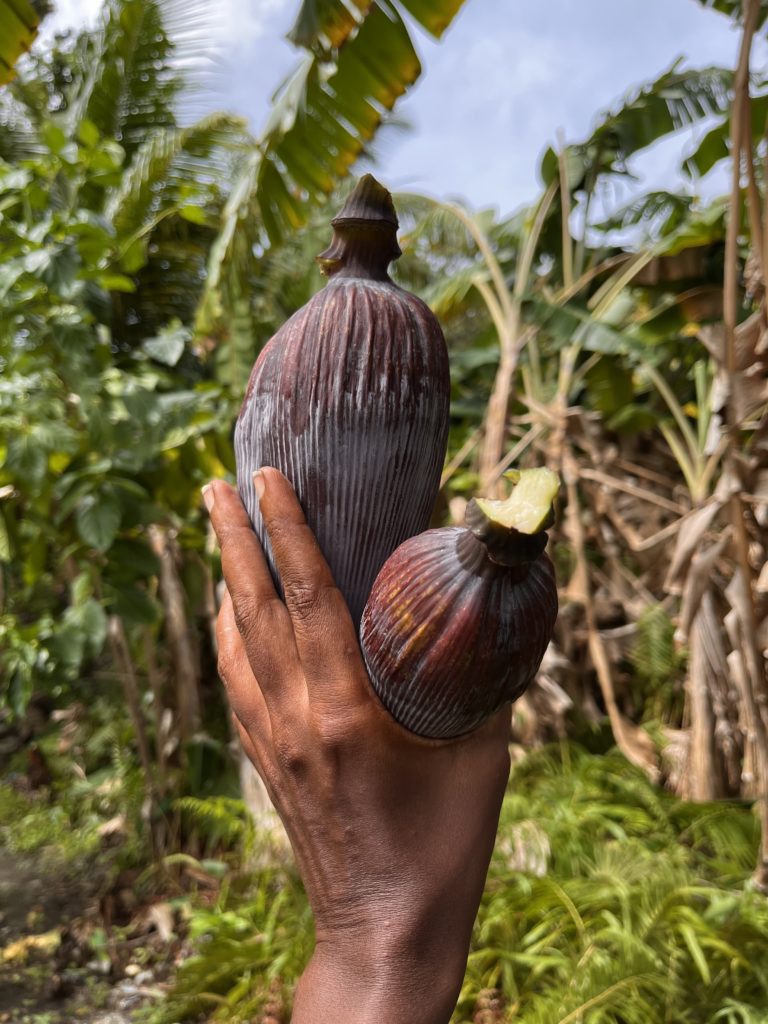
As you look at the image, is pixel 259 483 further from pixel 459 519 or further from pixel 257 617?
pixel 459 519

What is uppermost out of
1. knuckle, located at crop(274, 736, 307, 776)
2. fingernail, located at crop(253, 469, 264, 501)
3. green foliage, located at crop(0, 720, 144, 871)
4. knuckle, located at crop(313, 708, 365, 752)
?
fingernail, located at crop(253, 469, 264, 501)

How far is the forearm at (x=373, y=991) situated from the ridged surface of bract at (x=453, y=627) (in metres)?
0.20

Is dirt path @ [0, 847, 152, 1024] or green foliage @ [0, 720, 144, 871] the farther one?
green foliage @ [0, 720, 144, 871]

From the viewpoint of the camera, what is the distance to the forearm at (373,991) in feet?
1.86

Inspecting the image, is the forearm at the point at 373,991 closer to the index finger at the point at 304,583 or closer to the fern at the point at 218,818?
the index finger at the point at 304,583

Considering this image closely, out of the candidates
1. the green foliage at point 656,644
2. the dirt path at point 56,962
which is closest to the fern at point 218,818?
the dirt path at point 56,962

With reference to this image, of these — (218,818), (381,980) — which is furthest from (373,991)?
(218,818)

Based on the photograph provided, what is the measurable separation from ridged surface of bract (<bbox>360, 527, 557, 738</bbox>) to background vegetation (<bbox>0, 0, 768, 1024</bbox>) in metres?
1.25

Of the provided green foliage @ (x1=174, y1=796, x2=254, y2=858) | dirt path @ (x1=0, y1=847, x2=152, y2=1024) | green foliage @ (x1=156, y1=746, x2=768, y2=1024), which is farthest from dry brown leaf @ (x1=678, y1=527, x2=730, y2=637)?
dirt path @ (x1=0, y1=847, x2=152, y2=1024)

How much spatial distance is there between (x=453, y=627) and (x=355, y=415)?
18cm

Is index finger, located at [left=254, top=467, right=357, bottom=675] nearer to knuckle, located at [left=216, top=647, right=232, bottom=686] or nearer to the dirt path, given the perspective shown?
knuckle, located at [left=216, top=647, right=232, bottom=686]

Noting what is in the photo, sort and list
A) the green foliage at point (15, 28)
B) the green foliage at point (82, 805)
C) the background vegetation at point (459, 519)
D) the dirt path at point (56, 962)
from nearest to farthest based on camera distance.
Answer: the green foliage at point (15, 28)
the background vegetation at point (459, 519)
the dirt path at point (56, 962)
the green foliage at point (82, 805)

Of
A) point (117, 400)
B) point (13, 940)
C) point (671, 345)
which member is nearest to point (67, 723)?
point (13, 940)

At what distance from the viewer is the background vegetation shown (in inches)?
66.6
